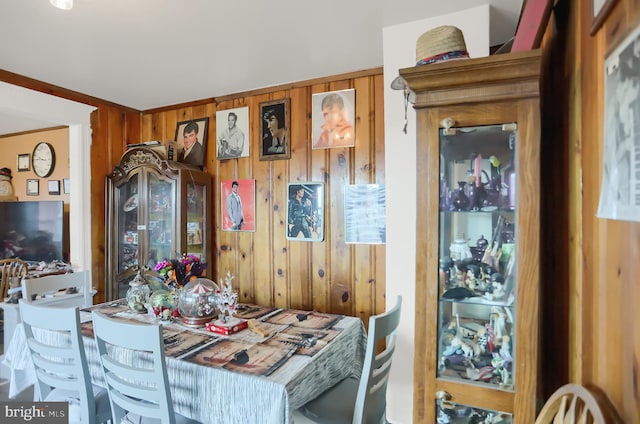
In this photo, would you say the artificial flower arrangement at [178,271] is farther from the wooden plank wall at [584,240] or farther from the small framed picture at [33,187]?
the small framed picture at [33,187]

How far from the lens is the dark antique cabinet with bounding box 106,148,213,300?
2.95 meters

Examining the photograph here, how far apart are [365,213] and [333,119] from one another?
0.79 metres

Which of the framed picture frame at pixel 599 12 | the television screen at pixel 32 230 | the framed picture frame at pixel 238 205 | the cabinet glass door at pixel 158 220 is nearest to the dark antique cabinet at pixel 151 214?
the cabinet glass door at pixel 158 220

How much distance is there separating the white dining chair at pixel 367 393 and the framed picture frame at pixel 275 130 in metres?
1.74

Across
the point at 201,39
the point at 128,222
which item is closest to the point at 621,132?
the point at 201,39

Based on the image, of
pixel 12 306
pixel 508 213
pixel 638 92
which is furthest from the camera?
pixel 12 306

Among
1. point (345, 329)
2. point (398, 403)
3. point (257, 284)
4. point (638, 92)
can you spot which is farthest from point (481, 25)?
point (257, 284)

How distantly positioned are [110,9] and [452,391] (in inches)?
94.1

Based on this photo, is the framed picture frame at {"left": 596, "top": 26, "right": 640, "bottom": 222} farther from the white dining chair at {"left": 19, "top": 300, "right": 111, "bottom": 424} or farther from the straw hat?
the white dining chair at {"left": 19, "top": 300, "right": 111, "bottom": 424}

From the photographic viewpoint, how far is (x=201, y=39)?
2.12 meters

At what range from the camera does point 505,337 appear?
1.16 metres

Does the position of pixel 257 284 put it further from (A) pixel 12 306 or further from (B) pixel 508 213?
(B) pixel 508 213

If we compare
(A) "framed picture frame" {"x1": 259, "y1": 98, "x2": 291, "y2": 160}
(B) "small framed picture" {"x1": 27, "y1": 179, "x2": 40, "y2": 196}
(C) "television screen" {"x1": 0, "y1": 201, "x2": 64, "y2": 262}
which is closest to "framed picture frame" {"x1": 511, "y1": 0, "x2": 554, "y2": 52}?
(A) "framed picture frame" {"x1": 259, "y1": 98, "x2": 291, "y2": 160}

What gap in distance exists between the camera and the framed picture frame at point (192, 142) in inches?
128
